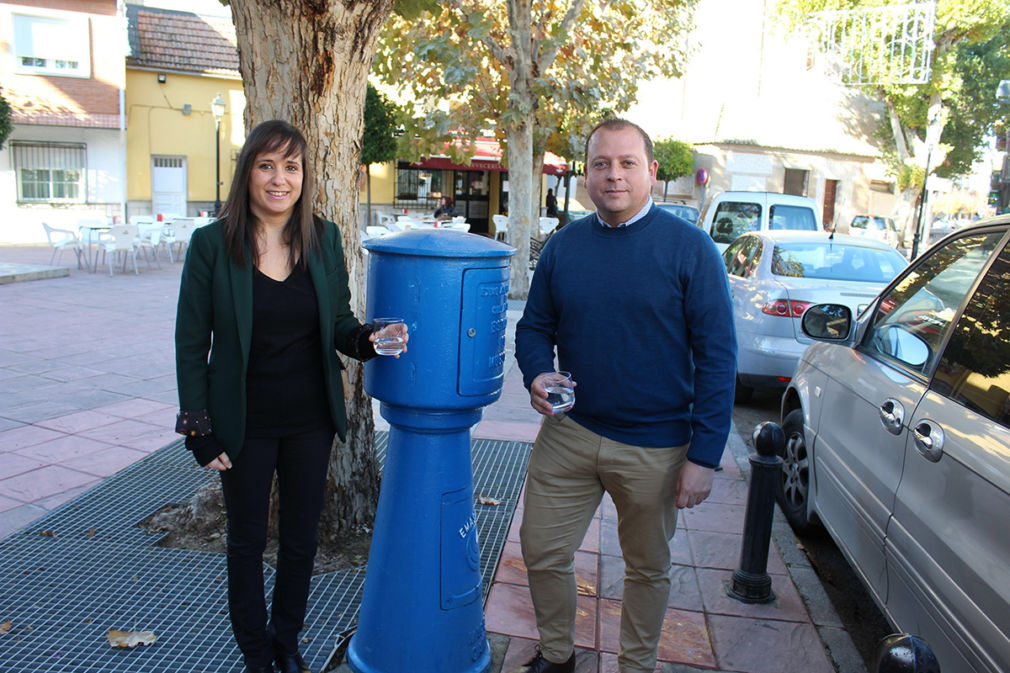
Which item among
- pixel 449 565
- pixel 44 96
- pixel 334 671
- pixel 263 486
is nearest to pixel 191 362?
pixel 263 486

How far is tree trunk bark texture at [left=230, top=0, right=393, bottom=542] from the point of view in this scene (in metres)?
3.36

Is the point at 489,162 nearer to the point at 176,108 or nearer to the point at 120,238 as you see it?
the point at 176,108

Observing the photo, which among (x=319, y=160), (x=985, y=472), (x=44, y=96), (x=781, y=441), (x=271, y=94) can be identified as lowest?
(x=781, y=441)

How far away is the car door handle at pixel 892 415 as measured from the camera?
2.71 m

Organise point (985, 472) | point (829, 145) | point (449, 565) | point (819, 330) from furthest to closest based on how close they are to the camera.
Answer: point (829, 145) < point (819, 330) < point (449, 565) < point (985, 472)

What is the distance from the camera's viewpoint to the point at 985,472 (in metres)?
2.06

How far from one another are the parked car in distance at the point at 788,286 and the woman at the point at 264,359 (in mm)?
4454

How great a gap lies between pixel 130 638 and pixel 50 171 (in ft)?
78.8

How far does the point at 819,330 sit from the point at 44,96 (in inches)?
958

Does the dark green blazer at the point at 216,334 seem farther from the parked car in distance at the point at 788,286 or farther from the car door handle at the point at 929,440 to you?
the parked car in distance at the point at 788,286

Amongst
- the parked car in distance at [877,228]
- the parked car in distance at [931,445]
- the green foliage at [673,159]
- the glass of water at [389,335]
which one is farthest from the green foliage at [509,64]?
the green foliage at [673,159]

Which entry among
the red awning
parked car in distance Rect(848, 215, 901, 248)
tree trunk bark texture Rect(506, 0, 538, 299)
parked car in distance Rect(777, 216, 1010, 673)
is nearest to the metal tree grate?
parked car in distance Rect(777, 216, 1010, 673)

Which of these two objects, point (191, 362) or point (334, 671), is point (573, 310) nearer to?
point (191, 362)

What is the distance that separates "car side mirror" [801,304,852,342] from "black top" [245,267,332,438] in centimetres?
230
